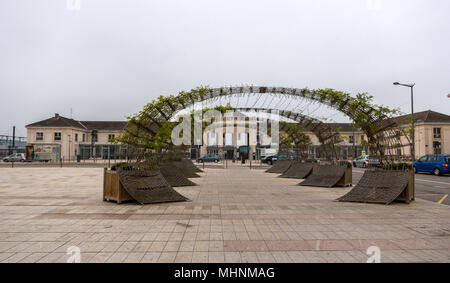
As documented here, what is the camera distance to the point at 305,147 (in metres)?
19.6

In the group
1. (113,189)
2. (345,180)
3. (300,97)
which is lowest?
(345,180)

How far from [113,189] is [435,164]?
2229 cm

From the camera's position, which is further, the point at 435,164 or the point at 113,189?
the point at 435,164

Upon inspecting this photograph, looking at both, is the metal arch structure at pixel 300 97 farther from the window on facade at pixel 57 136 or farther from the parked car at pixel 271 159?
the window on facade at pixel 57 136

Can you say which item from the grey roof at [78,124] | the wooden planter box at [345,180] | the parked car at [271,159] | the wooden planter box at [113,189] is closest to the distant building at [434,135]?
the parked car at [271,159]

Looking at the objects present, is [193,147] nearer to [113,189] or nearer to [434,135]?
[434,135]

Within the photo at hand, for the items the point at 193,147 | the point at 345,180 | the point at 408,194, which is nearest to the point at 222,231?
the point at 408,194

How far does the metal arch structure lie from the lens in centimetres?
1030

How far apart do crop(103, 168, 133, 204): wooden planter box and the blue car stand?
21601 millimetres

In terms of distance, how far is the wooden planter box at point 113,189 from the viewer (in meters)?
8.86

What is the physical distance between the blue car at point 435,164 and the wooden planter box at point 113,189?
850 inches

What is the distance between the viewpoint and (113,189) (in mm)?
9109

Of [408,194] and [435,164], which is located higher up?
[435,164]
